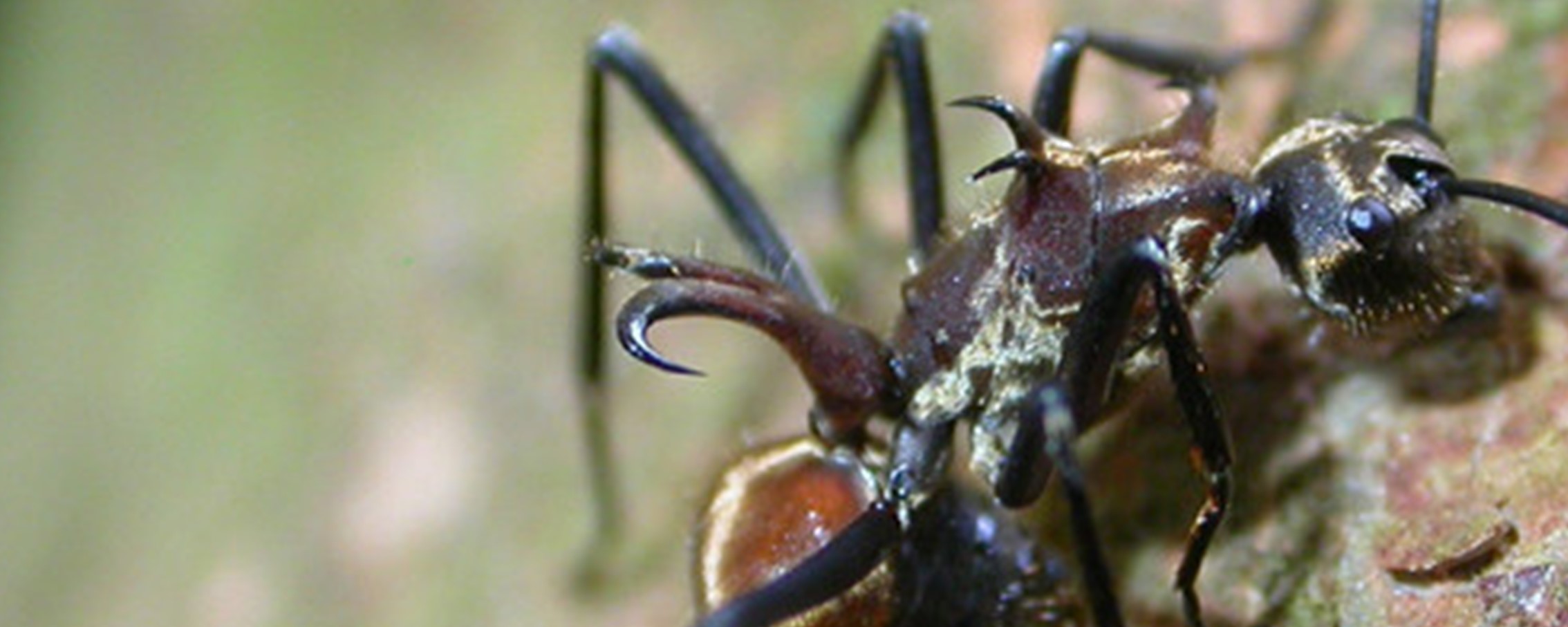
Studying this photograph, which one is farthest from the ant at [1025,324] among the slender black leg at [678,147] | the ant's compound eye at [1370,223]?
the slender black leg at [678,147]

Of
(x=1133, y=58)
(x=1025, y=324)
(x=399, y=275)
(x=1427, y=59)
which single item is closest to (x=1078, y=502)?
(x=1025, y=324)

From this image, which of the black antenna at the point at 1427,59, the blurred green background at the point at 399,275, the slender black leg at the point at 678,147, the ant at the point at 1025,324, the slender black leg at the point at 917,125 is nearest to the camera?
the ant at the point at 1025,324

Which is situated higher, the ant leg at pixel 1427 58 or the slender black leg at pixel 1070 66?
the ant leg at pixel 1427 58

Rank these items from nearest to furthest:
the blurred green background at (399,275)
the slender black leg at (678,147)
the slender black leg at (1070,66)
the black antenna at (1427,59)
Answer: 1. the black antenna at (1427,59)
2. the slender black leg at (1070,66)
3. the slender black leg at (678,147)
4. the blurred green background at (399,275)

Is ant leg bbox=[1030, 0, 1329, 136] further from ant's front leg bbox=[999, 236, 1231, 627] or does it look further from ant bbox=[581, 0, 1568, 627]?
ant's front leg bbox=[999, 236, 1231, 627]

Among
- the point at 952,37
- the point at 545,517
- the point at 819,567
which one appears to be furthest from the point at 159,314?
the point at 819,567

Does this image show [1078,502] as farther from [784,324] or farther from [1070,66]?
[1070,66]

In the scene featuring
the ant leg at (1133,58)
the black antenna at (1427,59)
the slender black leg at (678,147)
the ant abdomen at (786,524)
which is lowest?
the ant abdomen at (786,524)

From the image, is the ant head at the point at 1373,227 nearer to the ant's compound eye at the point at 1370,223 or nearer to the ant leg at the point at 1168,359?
the ant's compound eye at the point at 1370,223
